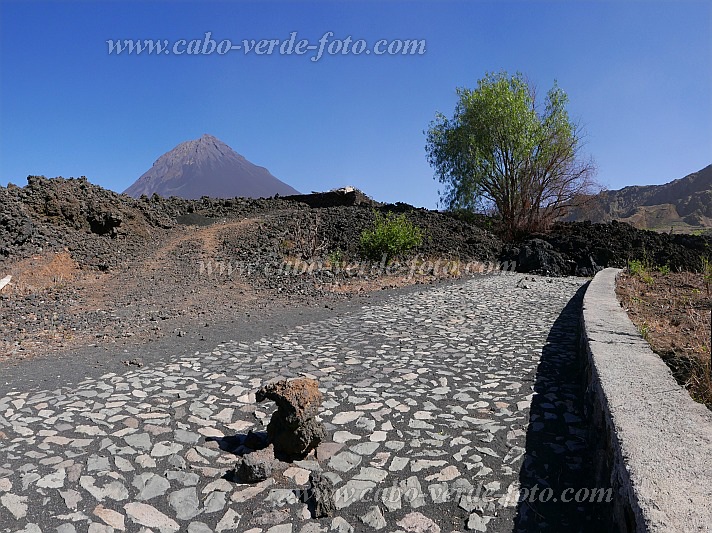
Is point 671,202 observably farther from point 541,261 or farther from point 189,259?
point 189,259

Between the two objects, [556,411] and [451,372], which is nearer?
[556,411]

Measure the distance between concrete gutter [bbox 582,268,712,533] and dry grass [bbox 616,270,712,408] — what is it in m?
0.18

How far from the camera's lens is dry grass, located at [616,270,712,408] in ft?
10.1

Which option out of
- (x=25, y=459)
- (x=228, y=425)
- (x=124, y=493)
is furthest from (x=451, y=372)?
(x=25, y=459)

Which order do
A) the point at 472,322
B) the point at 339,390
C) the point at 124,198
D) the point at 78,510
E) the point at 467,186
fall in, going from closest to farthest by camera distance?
the point at 78,510, the point at 339,390, the point at 472,322, the point at 124,198, the point at 467,186

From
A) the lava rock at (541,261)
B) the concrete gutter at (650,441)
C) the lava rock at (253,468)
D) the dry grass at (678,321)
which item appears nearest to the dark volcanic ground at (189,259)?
the lava rock at (541,261)

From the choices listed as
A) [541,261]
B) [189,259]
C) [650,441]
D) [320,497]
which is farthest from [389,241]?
[650,441]

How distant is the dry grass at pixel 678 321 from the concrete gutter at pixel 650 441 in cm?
18

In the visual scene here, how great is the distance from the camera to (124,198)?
17.2 meters

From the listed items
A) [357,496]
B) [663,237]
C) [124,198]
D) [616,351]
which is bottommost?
[357,496]

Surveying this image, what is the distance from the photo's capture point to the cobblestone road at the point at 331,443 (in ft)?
7.68

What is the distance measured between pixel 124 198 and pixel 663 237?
18.1 meters

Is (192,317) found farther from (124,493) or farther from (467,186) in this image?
(467,186)

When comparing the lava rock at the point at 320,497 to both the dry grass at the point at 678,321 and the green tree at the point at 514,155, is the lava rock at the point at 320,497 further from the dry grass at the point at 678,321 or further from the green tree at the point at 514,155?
the green tree at the point at 514,155
